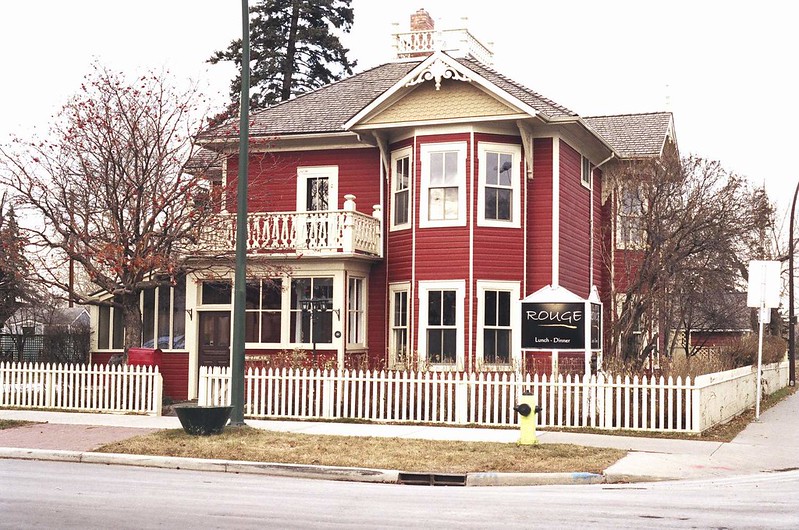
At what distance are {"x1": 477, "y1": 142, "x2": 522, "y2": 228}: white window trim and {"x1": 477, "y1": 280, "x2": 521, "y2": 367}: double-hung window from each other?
4.82ft

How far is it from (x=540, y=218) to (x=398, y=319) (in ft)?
14.3

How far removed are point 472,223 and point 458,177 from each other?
46.5 inches

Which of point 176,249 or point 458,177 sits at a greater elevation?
point 458,177

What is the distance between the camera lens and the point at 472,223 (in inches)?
968

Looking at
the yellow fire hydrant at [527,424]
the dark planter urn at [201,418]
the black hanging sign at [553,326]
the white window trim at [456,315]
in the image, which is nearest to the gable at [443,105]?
the white window trim at [456,315]

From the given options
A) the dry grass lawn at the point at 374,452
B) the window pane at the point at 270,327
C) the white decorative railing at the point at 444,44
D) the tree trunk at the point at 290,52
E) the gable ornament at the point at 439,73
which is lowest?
the dry grass lawn at the point at 374,452

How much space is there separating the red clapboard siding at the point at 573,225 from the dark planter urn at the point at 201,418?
11320 mm

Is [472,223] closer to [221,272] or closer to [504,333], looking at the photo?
[504,333]

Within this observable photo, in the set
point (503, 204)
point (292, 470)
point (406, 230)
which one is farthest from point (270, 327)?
point (292, 470)

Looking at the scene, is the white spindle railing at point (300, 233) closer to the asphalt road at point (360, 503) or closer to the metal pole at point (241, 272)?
the metal pole at point (241, 272)

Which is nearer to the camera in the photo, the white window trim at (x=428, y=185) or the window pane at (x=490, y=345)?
the window pane at (x=490, y=345)

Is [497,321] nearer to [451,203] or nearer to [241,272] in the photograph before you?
[451,203]

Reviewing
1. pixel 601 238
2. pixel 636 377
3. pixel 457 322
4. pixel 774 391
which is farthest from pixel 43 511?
pixel 774 391

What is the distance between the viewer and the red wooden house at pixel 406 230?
24.6 metres
